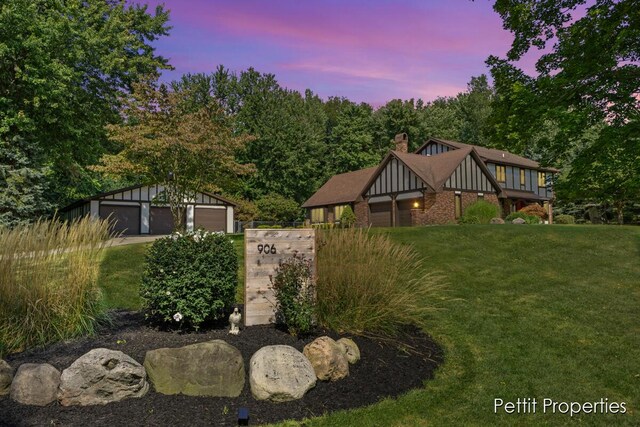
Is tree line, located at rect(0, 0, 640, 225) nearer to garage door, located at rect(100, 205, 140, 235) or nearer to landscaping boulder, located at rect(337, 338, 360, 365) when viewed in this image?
garage door, located at rect(100, 205, 140, 235)

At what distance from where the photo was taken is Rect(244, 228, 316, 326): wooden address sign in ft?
22.9

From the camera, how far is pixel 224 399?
4848 mm

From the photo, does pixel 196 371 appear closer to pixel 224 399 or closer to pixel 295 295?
pixel 224 399

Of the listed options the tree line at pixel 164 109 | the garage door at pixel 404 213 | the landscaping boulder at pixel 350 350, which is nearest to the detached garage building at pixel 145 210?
the tree line at pixel 164 109

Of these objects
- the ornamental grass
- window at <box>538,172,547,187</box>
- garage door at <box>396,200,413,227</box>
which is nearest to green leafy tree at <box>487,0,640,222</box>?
the ornamental grass

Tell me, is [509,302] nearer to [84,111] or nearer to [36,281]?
[36,281]

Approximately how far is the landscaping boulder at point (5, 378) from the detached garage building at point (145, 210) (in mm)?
25008

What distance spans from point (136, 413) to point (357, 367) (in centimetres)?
264

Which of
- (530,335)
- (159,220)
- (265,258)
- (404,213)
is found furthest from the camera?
(159,220)

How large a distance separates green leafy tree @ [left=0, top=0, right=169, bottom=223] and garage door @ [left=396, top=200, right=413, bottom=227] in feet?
59.5

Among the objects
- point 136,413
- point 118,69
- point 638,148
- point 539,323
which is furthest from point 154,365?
point 118,69

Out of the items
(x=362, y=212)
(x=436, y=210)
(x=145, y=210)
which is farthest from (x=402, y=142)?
(x=145, y=210)

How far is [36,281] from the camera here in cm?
578

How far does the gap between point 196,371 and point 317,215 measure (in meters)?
36.0
